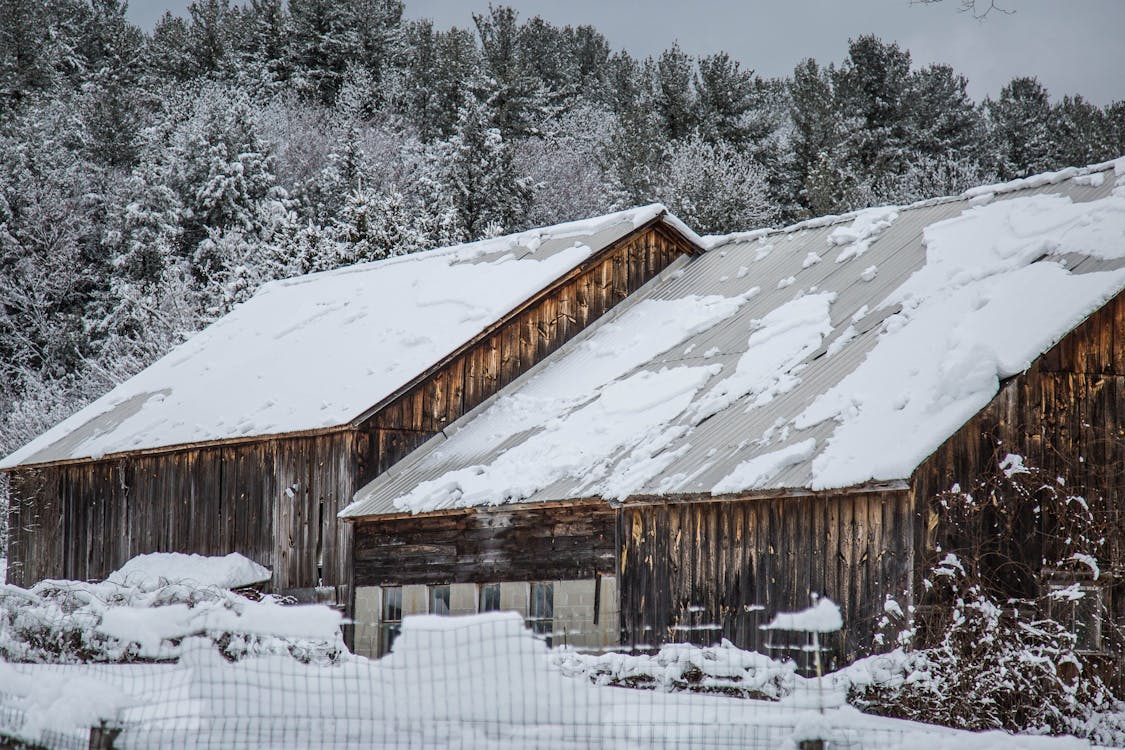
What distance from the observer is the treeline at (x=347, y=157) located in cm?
4503

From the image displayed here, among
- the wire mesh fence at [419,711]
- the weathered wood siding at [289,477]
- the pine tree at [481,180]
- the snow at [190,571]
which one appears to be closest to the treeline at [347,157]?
the pine tree at [481,180]

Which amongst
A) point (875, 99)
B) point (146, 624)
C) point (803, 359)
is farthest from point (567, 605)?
point (875, 99)

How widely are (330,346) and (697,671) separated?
13589mm

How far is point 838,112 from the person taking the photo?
51.9 metres

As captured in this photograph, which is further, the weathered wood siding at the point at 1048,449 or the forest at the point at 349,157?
the forest at the point at 349,157

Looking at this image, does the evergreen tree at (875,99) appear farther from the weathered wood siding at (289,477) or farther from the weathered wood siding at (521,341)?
the weathered wood siding at (289,477)

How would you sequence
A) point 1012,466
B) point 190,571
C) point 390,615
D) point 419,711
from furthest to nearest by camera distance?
point 190,571 < point 390,615 < point 1012,466 < point 419,711

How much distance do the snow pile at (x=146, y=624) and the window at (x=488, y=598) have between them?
109 inches

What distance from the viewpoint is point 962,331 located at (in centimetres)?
1522

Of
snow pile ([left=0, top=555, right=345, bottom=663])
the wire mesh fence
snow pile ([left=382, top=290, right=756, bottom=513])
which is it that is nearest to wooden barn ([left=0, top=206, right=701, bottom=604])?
snow pile ([left=382, top=290, right=756, bottom=513])

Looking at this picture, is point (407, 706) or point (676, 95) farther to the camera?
point (676, 95)

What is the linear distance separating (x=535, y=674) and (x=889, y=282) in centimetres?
1143

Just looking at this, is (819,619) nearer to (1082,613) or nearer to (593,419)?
(1082,613)

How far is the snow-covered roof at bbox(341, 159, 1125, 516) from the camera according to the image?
14.5 meters
